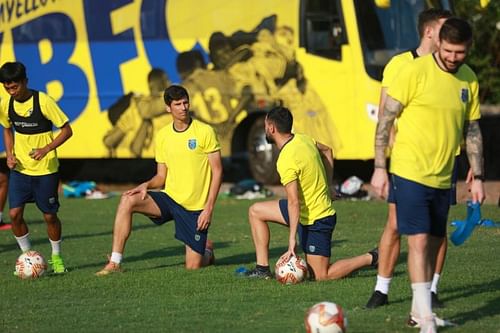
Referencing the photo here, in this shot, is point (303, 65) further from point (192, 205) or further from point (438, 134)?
point (438, 134)

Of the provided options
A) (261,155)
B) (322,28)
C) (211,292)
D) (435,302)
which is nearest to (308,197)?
(211,292)

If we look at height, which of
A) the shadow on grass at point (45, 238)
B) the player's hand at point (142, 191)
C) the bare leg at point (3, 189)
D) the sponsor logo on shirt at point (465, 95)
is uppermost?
the sponsor logo on shirt at point (465, 95)

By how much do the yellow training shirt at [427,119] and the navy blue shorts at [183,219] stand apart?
3.98 m

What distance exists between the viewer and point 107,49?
22688 mm

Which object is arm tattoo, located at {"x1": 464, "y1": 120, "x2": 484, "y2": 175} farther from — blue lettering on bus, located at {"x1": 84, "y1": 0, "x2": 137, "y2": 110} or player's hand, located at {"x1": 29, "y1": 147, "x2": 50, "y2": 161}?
blue lettering on bus, located at {"x1": 84, "y1": 0, "x2": 137, "y2": 110}

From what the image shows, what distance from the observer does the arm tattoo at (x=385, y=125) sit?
331 inches

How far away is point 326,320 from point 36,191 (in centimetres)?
482

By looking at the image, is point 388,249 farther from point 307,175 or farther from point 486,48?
point 486,48

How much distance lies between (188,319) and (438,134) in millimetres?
2298

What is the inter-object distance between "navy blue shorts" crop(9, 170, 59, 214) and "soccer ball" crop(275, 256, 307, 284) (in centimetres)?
254

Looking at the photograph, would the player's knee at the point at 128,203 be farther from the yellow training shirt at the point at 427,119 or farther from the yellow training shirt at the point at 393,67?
the yellow training shirt at the point at 427,119

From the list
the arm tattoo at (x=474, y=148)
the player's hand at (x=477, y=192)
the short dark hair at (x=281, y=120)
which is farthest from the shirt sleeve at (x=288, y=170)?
the player's hand at (x=477, y=192)

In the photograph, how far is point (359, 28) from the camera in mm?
20750

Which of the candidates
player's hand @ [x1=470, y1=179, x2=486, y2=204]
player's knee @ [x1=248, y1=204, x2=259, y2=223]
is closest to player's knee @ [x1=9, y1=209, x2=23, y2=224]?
player's knee @ [x1=248, y1=204, x2=259, y2=223]
